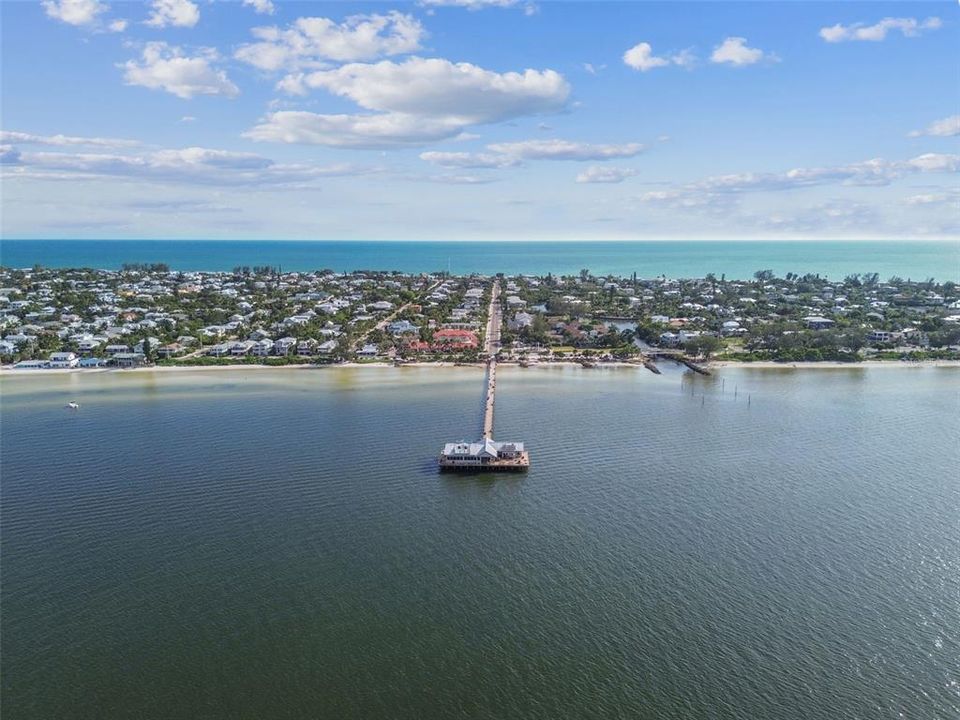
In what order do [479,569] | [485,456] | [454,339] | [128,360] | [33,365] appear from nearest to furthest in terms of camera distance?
[479,569] → [485,456] → [33,365] → [128,360] → [454,339]

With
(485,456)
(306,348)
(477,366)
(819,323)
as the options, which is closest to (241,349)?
(306,348)

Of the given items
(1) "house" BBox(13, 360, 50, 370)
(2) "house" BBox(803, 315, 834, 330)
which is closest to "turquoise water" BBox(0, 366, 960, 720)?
(1) "house" BBox(13, 360, 50, 370)

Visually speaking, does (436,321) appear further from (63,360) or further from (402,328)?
(63,360)

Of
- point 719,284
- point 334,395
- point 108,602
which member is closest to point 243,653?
point 108,602

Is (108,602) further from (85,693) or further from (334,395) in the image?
(334,395)

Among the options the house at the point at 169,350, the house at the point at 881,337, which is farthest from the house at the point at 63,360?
the house at the point at 881,337

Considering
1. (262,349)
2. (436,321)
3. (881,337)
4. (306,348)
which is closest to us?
(306,348)
